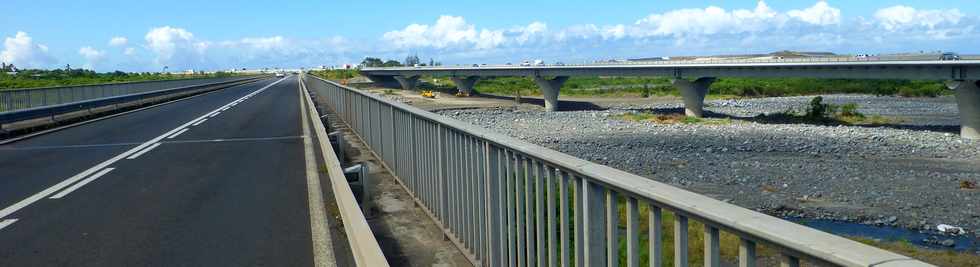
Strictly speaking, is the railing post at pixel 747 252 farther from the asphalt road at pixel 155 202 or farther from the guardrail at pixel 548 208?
the asphalt road at pixel 155 202

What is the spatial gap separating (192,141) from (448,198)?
1311cm

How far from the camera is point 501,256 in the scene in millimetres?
5344

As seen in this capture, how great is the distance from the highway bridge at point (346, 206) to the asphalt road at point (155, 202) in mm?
26

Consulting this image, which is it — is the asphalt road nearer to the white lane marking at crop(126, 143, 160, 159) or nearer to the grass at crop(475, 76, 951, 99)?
the white lane marking at crop(126, 143, 160, 159)

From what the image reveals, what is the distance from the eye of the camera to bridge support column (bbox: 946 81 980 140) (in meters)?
35.2

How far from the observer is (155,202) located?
9.89 m

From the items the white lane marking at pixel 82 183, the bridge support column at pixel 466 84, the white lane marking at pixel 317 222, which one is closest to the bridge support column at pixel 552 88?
the bridge support column at pixel 466 84

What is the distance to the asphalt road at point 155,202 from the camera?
7168mm

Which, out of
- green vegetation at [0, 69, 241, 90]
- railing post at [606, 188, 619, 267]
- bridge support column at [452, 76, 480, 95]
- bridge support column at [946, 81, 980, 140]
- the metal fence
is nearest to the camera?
railing post at [606, 188, 619, 267]

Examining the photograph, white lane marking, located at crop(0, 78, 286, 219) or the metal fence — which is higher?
the metal fence

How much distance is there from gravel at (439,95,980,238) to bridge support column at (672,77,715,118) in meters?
4.78

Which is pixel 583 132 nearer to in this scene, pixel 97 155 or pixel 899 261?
pixel 97 155

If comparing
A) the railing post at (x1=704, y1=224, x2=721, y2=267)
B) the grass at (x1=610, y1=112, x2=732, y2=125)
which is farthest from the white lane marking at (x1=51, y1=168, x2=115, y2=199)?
the grass at (x1=610, y1=112, x2=732, y2=125)

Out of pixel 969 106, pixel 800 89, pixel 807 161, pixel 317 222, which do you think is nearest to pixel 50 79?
pixel 800 89
